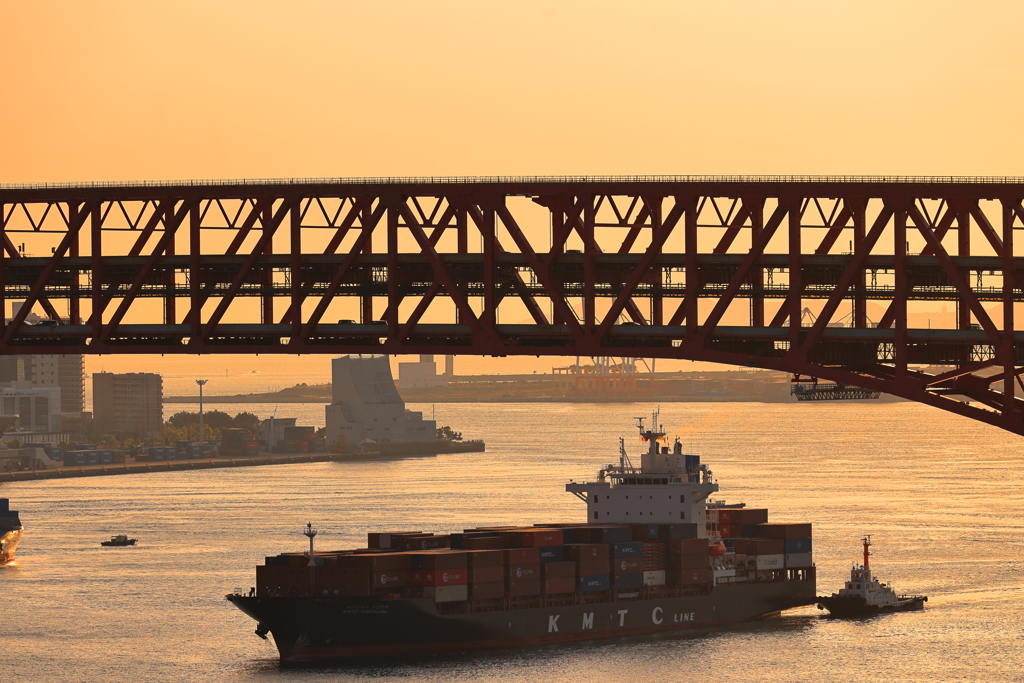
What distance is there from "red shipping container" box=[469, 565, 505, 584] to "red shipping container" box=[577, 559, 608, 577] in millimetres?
4478

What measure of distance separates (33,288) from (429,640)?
1081 inches

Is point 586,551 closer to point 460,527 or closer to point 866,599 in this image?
point 866,599

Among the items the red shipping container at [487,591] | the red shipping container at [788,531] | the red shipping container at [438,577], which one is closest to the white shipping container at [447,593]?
the red shipping container at [438,577]

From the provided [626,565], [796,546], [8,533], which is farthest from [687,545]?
[8,533]

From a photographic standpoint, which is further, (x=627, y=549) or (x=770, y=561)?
(x=770, y=561)

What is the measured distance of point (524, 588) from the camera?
8481cm

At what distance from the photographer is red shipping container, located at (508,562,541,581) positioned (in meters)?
84.4

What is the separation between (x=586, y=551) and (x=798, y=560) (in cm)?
1754

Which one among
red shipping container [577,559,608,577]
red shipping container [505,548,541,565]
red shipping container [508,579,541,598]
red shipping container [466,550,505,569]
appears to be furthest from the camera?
red shipping container [577,559,608,577]

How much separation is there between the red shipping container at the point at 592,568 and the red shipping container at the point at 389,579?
9.29 metres

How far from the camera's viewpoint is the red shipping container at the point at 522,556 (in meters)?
84.2

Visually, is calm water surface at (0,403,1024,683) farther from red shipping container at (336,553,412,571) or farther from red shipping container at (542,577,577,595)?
red shipping container at (336,553,412,571)

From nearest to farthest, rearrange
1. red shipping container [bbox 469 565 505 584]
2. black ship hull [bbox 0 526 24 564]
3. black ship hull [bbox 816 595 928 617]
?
1. red shipping container [bbox 469 565 505 584]
2. black ship hull [bbox 816 595 928 617]
3. black ship hull [bbox 0 526 24 564]

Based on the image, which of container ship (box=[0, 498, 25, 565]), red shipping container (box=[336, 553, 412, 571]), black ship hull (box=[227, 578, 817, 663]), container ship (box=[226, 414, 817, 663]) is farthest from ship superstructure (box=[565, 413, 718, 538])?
container ship (box=[0, 498, 25, 565])
